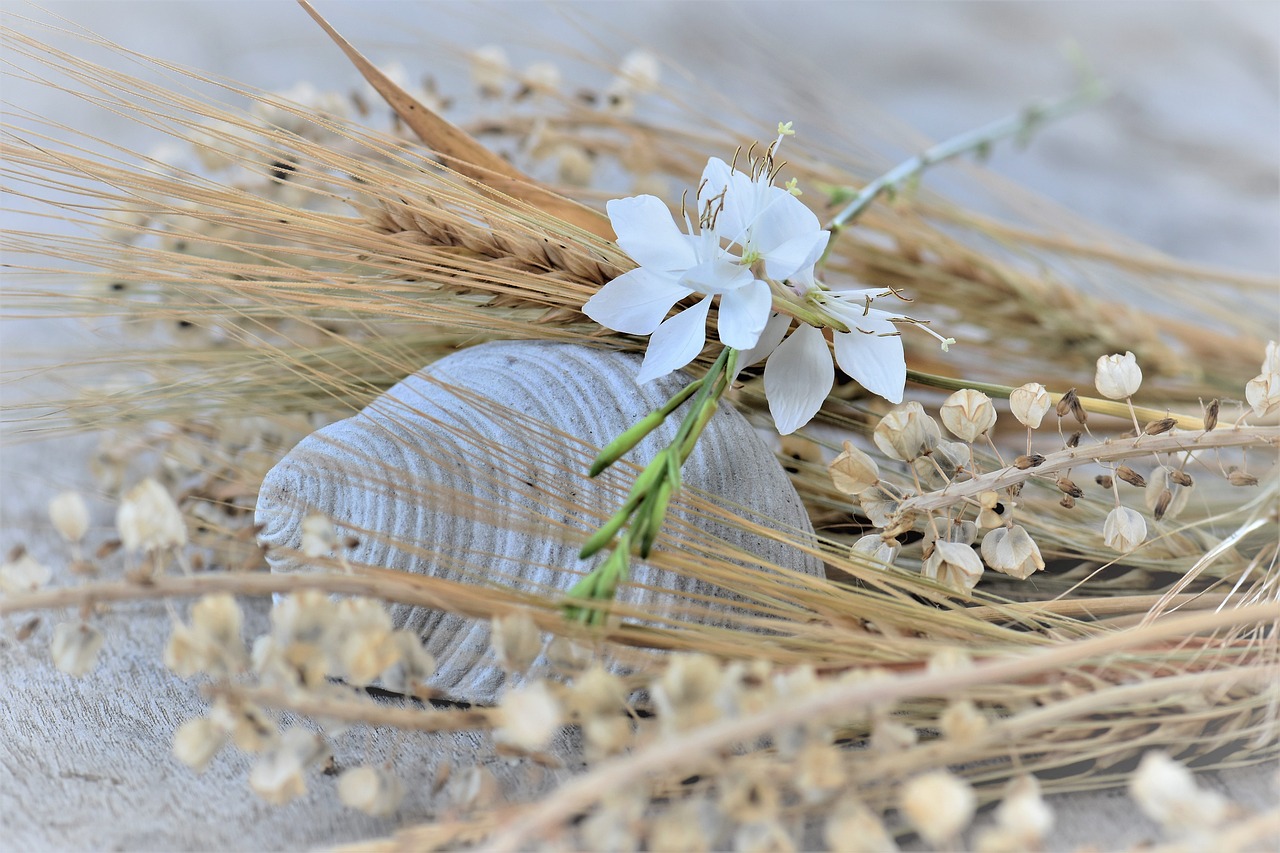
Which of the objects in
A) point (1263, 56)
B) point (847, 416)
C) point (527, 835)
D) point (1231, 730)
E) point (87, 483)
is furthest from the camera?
point (1263, 56)

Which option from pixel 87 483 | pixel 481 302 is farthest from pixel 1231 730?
pixel 87 483

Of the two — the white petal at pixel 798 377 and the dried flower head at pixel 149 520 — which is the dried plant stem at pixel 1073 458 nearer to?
the white petal at pixel 798 377

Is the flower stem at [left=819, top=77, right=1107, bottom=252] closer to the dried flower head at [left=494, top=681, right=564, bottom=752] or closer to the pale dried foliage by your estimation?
the pale dried foliage

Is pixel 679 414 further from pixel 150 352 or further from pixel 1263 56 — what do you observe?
pixel 1263 56

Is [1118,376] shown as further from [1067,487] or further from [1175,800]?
[1175,800]

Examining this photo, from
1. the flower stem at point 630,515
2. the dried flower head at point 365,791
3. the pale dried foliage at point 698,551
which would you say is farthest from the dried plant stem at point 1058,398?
the dried flower head at point 365,791

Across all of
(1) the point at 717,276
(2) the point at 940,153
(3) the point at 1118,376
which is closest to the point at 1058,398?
(3) the point at 1118,376

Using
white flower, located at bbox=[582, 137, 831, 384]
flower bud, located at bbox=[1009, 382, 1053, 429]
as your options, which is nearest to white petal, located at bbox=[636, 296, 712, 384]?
white flower, located at bbox=[582, 137, 831, 384]
